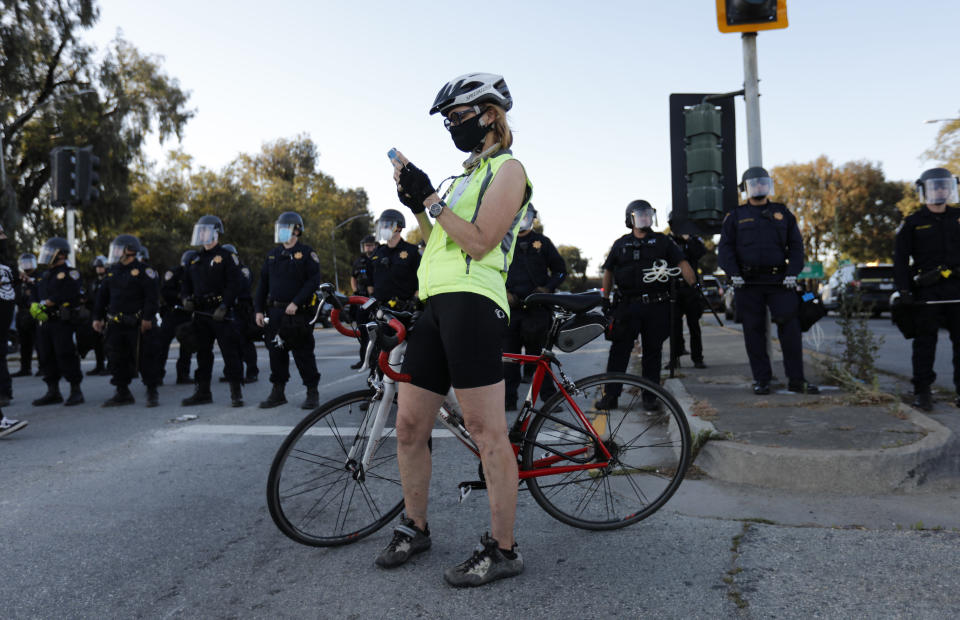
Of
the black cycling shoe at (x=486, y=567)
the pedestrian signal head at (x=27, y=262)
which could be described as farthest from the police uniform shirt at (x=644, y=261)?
the pedestrian signal head at (x=27, y=262)

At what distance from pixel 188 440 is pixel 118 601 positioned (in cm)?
318

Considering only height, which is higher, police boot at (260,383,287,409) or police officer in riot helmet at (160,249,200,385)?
police officer in riot helmet at (160,249,200,385)

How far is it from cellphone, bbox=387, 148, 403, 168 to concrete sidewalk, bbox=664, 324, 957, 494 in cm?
252

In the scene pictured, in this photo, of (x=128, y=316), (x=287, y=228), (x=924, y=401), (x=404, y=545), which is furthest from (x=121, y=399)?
(x=924, y=401)

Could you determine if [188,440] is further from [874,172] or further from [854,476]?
[874,172]

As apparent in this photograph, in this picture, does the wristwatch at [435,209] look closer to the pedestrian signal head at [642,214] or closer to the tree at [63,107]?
the pedestrian signal head at [642,214]

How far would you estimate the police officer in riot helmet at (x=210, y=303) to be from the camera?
755cm

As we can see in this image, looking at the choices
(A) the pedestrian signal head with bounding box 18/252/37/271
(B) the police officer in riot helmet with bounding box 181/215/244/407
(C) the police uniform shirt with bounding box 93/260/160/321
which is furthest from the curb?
(A) the pedestrian signal head with bounding box 18/252/37/271

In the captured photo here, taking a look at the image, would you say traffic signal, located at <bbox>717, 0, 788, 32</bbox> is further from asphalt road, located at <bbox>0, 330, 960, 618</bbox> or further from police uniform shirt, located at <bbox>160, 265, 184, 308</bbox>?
police uniform shirt, located at <bbox>160, 265, 184, 308</bbox>

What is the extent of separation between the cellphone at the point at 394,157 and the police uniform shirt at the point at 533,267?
4.17m

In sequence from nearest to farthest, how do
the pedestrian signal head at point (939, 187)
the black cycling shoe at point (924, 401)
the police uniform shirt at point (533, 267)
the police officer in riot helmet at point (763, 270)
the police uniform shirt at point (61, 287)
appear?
the black cycling shoe at point (924, 401) → the pedestrian signal head at point (939, 187) → the police officer in riot helmet at point (763, 270) → the police uniform shirt at point (533, 267) → the police uniform shirt at point (61, 287)

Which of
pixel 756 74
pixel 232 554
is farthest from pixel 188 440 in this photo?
pixel 756 74

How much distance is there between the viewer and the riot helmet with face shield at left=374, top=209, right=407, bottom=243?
6939 mm

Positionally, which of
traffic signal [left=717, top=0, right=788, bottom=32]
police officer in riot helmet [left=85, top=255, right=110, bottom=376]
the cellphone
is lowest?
police officer in riot helmet [left=85, top=255, right=110, bottom=376]
